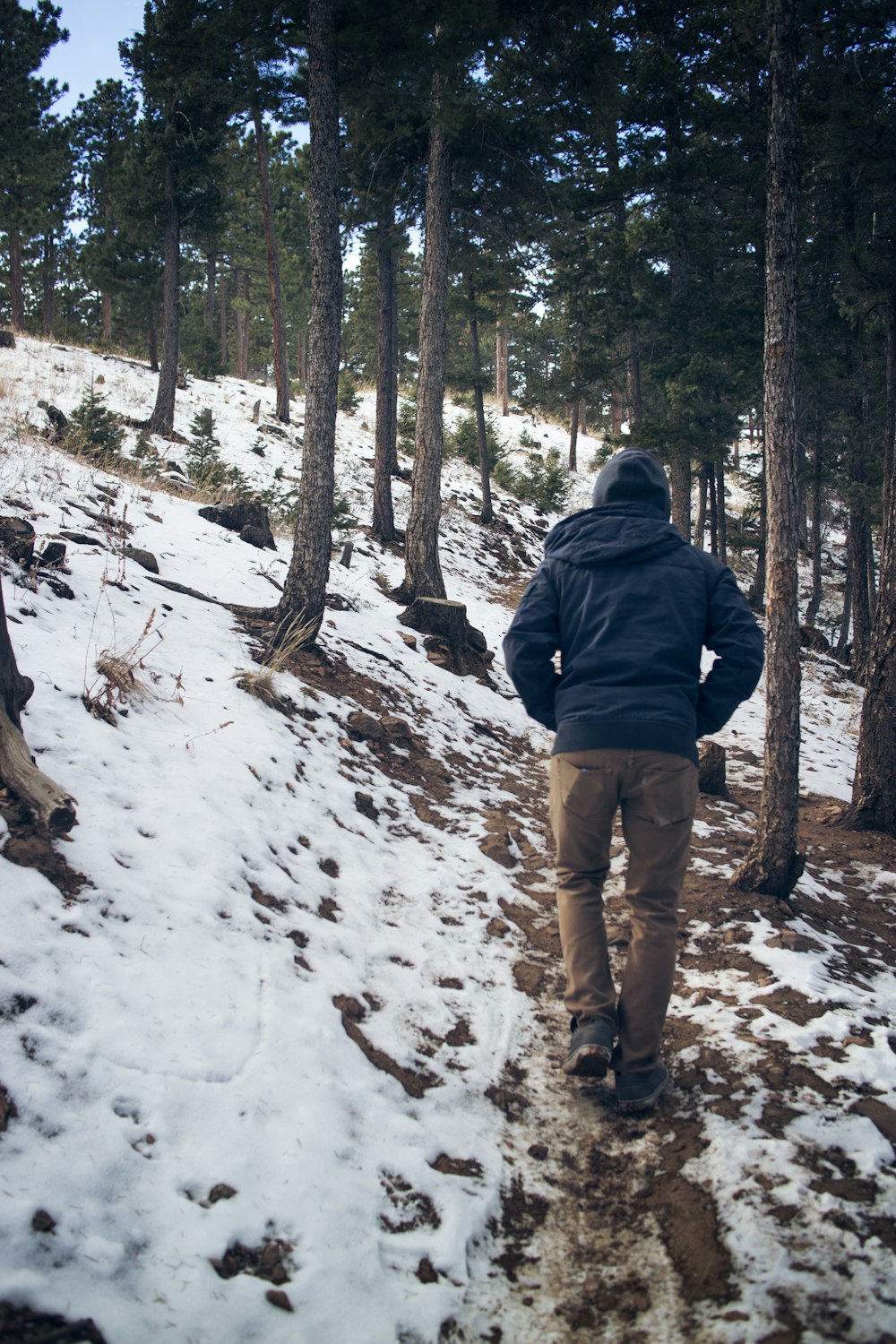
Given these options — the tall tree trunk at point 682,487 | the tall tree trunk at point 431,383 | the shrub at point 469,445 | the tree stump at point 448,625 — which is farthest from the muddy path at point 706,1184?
the shrub at point 469,445

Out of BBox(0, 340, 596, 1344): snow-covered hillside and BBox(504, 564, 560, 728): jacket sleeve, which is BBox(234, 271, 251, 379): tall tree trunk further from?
BBox(504, 564, 560, 728): jacket sleeve

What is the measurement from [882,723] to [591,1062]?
18.2 ft

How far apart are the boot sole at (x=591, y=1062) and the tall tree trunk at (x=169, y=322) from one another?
17.1m

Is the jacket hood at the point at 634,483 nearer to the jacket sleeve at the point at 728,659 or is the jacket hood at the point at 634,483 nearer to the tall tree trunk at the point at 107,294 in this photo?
the jacket sleeve at the point at 728,659

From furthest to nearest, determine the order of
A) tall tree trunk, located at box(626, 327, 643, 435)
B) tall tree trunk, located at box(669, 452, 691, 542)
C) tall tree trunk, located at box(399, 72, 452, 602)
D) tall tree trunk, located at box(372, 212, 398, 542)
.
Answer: tall tree trunk, located at box(626, 327, 643, 435) < tall tree trunk, located at box(669, 452, 691, 542) < tall tree trunk, located at box(372, 212, 398, 542) < tall tree trunk, located at box(399, 72, 452, 602)

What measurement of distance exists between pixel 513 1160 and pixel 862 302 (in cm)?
920

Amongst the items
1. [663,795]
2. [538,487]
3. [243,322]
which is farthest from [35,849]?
[243,322]

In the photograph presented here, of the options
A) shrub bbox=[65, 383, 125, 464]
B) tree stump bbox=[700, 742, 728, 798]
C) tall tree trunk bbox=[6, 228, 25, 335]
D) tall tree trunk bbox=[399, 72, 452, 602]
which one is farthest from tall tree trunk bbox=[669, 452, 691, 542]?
tall tree trunk bbox=[6, 228, 25, 335]

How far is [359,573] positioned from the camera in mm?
11133

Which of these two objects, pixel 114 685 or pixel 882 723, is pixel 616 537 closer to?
pixel 114 685

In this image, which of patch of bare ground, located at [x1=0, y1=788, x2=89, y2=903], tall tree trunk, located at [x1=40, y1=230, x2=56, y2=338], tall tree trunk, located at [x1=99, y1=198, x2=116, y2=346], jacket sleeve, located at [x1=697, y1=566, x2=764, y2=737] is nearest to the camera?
patch of bare ground, located at [x1=0, y1=788, x2=89, y2=903]

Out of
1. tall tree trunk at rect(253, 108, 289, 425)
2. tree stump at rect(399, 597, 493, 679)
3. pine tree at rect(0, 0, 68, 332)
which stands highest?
pine tree at rect(0, 0, 68, 332)

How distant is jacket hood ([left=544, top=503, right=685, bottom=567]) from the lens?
2.94 m

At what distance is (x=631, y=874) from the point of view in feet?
9.17
